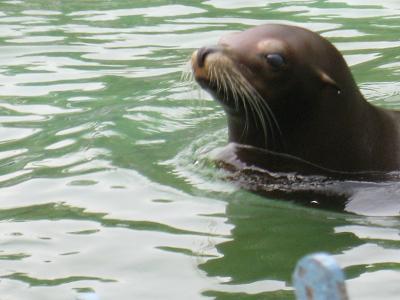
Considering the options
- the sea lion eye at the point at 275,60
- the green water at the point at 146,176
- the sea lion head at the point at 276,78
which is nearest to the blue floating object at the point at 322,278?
the green water at the point at 146,176

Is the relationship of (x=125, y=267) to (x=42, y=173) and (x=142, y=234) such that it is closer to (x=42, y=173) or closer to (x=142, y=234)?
(x=142, y=234)

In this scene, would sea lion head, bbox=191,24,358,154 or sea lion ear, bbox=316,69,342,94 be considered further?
sea lion ear, bbox=316,69,342,94

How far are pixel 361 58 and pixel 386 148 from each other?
A: 2.87 meters

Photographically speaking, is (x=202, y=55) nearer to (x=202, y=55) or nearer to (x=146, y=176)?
(x=202, y=55)

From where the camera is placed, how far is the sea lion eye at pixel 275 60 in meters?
6.51

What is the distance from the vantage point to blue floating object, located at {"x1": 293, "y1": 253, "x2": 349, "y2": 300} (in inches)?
123

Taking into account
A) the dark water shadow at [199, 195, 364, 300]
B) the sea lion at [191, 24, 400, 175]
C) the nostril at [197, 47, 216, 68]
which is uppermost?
the nostril at [197, 47, 216, 68]

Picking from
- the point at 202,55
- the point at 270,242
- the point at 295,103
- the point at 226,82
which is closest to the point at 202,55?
the point at 202,55

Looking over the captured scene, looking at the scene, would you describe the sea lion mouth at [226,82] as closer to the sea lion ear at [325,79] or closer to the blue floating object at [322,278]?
the sea lion ear at [325,79]

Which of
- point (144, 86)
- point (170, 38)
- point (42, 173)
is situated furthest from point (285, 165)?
point (170, 38)

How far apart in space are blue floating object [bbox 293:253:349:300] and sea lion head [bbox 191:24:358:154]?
3.25m

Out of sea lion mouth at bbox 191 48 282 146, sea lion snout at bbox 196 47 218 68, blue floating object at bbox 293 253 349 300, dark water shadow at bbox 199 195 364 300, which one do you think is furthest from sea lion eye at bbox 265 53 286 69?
blue floating object at bbox 293 253 349 300

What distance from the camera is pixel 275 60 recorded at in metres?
6.51

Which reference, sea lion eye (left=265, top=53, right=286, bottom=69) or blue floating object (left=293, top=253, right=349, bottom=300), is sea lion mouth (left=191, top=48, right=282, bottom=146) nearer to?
sea lion eye (left=265, top=53, right=286, bottom=69)
